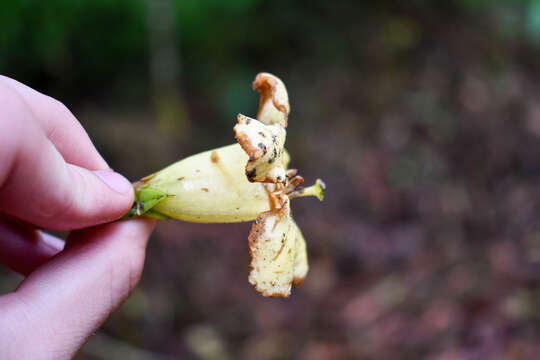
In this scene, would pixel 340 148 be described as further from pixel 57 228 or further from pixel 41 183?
pixel 41 183

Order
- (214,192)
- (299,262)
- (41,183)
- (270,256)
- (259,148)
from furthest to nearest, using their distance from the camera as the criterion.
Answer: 1. (299,262)
2. (214,192)
3. (270,256)
4. (259,148)
5. (41,183)

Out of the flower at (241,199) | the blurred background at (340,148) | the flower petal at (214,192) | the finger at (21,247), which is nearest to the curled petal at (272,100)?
the flower at (241,199)

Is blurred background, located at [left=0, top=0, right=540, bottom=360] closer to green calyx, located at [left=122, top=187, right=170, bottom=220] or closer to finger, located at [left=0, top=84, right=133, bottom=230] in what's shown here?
green calyx, located at [left=122, top=187, right=170, bottom=220]

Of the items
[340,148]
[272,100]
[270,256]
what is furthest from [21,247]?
[340,148]

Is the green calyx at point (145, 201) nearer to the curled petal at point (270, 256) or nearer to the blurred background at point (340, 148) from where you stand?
the curled petal at point (270, 256)

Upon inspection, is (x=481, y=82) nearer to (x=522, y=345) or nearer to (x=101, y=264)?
(x=522, y=345)

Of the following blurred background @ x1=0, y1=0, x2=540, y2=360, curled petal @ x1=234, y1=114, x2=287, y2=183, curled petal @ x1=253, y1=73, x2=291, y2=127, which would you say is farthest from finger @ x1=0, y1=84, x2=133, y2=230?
blurred background @ x1=0, y1=0, x2=540, y2=360

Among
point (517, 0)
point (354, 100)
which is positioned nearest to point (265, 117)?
point (354, 100)
